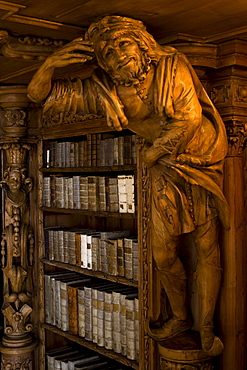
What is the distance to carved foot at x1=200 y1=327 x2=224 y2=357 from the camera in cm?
273

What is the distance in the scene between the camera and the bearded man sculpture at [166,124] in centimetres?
232

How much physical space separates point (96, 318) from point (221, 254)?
1.10 metres

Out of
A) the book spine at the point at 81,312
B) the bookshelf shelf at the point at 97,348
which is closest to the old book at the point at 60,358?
the bookshelf shelf at the point at 97,348

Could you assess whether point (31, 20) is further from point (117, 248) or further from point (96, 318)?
point (96, 318)

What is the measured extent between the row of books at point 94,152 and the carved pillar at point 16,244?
241 millimetres

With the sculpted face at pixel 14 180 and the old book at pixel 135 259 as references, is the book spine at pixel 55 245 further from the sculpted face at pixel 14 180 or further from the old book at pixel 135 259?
the old book at pixel 135 259

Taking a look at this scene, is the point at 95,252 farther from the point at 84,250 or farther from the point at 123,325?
the point at 123,325

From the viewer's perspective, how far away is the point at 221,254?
2.86m

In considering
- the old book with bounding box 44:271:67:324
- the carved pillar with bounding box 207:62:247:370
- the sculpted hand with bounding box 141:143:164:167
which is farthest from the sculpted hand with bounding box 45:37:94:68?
the old book with bounding box 44:271:67:324

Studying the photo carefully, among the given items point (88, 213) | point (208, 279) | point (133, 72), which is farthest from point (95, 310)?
point (133, 72)

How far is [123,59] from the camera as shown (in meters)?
2.28

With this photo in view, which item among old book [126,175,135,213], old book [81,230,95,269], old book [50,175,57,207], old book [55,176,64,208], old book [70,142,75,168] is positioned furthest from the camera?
old book [50,175,57,207]

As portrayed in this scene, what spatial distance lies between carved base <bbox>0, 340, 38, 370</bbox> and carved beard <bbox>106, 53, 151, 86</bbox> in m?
2.47

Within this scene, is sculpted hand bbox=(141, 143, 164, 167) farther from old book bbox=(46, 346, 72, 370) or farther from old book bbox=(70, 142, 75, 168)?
old book bbox=(46, 346, 72, 370)
